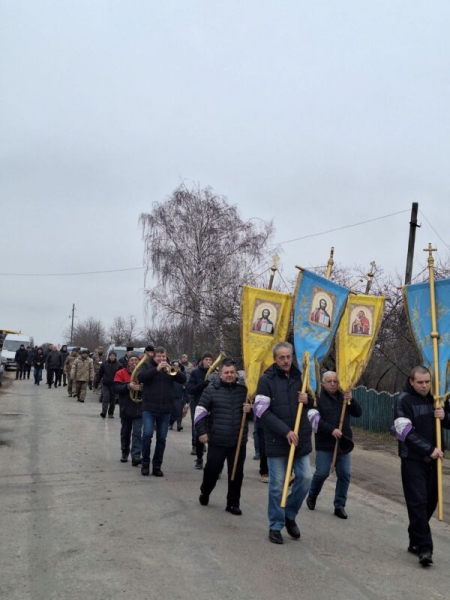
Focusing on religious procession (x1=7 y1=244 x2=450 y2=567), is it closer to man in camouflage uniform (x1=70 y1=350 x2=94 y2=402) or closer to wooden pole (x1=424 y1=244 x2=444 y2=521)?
wooden pole (x1=424 y1=244 x2=444 y2=521)

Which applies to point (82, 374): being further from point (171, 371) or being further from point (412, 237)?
point (171, 371)

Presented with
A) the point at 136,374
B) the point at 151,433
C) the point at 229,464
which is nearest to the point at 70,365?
the point at 136,374

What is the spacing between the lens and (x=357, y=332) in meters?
8.33

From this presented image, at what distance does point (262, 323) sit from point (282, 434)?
216cm

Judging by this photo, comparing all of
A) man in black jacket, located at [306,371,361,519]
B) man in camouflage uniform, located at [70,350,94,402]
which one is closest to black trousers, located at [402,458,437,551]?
man in black jacket, located at [306,371,361,519]

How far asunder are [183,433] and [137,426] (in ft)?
16.4

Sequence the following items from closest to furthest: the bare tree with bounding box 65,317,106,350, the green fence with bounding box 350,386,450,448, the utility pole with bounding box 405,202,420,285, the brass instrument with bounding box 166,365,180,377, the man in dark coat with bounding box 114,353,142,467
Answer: the brass instrument with bounding box 166,365,180,377 < the man in dark coat with bounding box 114,353,142,467 < the green fence with bounding box 350,386,450,448 < the utility pole with bounding box 405,202,420,285 < the bare tree with bounding box 65,317,106,350

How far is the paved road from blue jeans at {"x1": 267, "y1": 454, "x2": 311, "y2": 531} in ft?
0.81

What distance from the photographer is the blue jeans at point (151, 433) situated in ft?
30.1

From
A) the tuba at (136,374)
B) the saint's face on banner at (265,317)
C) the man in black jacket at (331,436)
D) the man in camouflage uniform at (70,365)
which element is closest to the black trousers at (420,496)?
the man in black jacket at (331,436)

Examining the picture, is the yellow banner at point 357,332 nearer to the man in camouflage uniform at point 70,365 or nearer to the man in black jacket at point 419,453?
the man in black jacket at point 419,453

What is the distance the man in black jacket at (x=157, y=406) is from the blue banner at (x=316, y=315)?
2485 millimetres

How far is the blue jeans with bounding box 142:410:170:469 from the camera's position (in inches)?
362

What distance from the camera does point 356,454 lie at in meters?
13.1
